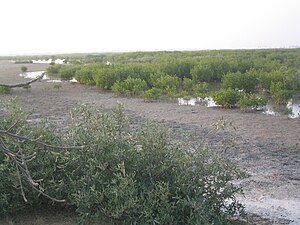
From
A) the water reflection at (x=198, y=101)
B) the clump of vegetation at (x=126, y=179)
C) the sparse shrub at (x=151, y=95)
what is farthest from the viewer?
the sparse shrub at (x=151, y=95)

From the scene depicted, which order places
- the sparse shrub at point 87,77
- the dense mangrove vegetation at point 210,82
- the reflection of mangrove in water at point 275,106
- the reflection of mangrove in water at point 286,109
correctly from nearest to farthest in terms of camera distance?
the reflection of mangrove in water at point 286,109 → the reflection of mangrove in water at point 275,106 → the dense mangrove vegetation at point 210,82 → the sparse shrub at point 87,77

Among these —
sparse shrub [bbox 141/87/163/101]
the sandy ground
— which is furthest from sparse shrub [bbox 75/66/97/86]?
sparse shrub [bbox 141/87/163/101]

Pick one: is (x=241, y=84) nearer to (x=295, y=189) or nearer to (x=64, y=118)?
(x=64, y=118)

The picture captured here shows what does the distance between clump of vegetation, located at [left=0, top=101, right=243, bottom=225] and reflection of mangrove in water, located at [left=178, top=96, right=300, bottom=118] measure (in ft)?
37.7

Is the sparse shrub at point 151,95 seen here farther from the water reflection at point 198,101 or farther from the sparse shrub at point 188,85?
the sparse shrub at point 188,85

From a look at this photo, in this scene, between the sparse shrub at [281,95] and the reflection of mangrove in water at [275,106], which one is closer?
the reflection of mangrove in water at [275,106]

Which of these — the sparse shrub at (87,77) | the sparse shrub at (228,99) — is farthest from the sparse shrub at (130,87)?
the sparse shrub at (228,99)

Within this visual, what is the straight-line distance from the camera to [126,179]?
5312mm

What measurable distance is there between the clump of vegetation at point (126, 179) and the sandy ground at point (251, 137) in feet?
2.40

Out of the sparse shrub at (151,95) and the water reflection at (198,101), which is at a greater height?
the sparse shrub at (151,95)

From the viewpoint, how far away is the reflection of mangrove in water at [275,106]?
17089 mm

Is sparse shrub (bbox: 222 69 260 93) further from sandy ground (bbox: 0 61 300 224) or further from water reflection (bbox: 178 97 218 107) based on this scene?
sandy ground (bbox: 0 61 300 224)

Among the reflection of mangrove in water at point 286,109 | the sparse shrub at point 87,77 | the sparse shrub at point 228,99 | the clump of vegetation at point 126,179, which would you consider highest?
the clump of vegetation at point 126,179

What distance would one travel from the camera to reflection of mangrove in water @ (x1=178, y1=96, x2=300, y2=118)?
17089mm
